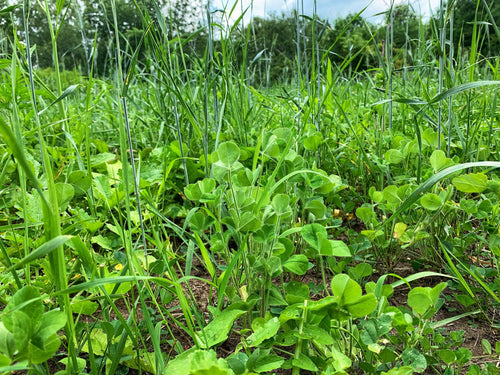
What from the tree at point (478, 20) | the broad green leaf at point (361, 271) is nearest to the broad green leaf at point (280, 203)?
the broad green leaf at point (361, 271)

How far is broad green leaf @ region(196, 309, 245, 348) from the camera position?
2.22 ft

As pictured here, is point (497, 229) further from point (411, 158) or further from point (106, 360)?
point (106, 360)

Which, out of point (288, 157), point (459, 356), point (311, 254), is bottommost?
point (459, 356)

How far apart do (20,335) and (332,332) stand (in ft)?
1.80

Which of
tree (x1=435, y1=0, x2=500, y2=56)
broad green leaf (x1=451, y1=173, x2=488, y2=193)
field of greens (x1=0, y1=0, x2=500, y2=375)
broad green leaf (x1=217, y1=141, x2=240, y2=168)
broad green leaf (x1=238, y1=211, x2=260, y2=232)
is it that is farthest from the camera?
tree (x1=435, y1=0, x2=500, y2=56)

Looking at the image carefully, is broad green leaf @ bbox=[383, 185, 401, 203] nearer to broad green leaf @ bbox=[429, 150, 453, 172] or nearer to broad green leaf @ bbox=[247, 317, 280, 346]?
broad green leaf @ bbox=[429, 150, 453, 172]

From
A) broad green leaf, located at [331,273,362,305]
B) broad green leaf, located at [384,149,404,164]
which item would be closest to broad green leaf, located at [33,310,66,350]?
broad green leaf, located at [331,273,362,305]

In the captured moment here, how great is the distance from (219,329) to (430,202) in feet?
2.02

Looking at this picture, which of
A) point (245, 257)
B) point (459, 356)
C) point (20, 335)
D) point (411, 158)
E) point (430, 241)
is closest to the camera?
point (20, 335)

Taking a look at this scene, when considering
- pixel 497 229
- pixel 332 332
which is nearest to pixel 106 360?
pixel 332 332

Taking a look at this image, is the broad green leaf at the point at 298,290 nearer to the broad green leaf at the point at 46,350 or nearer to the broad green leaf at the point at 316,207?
the broad green leaf at the point at 316,207

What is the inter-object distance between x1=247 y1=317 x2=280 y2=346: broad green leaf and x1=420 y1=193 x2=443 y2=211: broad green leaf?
0.52 meters

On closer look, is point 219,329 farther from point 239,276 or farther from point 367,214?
point 367,214

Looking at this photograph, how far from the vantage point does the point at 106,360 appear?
0.77 m
